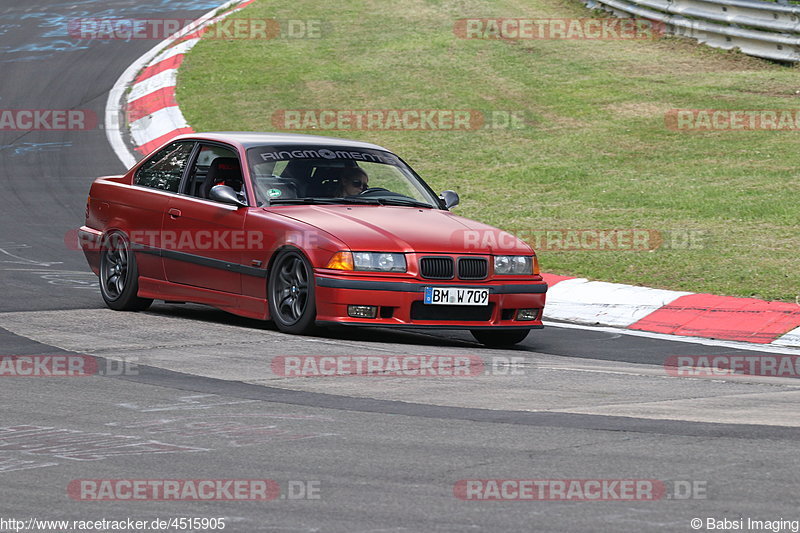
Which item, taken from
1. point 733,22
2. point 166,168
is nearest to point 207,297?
point 166,168

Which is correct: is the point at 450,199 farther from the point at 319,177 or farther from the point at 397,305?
the point at 397,305

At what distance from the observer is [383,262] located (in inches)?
358

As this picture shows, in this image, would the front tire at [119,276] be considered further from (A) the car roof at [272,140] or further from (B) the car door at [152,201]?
(A) the car roof at [272,140]

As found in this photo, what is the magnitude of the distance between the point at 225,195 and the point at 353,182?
40.3 inches

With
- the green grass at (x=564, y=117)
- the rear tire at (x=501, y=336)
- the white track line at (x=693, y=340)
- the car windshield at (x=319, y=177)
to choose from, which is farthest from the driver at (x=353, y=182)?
the green grass at (x=564, y=117)

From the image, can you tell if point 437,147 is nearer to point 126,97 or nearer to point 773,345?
point 126,97

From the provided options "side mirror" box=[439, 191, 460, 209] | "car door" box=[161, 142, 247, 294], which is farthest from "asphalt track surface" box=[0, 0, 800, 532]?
"side mirror" box=[439, 191, 460, 209]

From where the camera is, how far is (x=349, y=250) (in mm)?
9016

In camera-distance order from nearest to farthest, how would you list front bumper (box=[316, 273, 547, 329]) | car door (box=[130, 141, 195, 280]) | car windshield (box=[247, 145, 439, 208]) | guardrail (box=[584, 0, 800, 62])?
front bumper (box=[316, 273, 547, 329]), car windshield (box=[247, 145, 439, 208]), car door (box=[130, 141, 195, 280]), guardrail (box=[584, 0, 800, 62])

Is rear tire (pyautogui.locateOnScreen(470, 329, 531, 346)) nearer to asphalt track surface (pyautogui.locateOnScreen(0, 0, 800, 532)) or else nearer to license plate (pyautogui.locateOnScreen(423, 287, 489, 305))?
asphalt track surface (pyautogui.locateOnScreen(0, 0, 800, 532))

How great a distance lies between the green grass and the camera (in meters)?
12.9

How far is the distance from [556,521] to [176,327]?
18.1 ft

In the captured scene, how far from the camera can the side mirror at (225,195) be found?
9781 millimetres

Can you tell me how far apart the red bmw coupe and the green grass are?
2.71 m
